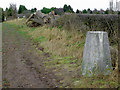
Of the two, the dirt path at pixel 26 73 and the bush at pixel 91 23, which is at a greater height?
the bush at pixel 91 23

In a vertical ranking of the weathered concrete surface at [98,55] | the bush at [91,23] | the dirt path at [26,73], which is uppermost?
the bush at [91,23]

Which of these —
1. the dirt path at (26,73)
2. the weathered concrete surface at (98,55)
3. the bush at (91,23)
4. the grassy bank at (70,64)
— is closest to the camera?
the grassy bank at (70,64)

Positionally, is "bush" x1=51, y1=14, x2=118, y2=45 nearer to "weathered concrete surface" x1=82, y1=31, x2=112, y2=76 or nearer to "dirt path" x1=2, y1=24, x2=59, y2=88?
"weathered concrete surface" x1=82, y1=31, x2=112, y2=76

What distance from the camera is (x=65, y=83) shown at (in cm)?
450

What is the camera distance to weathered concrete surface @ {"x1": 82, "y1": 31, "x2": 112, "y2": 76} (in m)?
4.62

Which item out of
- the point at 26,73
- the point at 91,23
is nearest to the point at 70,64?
the point at 26,73

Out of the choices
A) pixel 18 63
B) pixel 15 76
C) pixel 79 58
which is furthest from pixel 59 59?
pixel 15 76

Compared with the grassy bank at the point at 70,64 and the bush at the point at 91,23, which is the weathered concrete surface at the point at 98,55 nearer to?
the grassy bank at the point at 70,64

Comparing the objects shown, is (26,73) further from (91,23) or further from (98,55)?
(91,23)

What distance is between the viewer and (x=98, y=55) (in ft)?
15.2

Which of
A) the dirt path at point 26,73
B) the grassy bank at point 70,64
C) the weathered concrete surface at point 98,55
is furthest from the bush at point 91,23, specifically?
the dirt path at point 26,73

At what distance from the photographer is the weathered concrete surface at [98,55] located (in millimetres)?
4621

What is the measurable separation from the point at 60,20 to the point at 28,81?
7.85 m

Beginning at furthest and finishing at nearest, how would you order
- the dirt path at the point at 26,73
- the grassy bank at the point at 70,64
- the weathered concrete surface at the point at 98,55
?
the weathered concrete surface at the point at 98,55 → the dirt path at the point at 26,73 → the grassy bank at the point at 70,64
